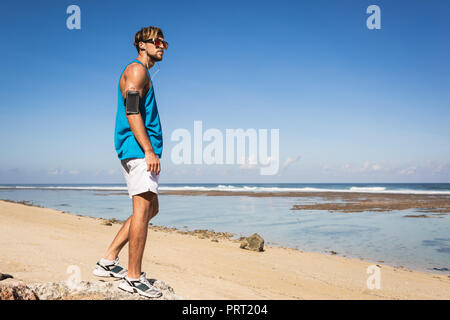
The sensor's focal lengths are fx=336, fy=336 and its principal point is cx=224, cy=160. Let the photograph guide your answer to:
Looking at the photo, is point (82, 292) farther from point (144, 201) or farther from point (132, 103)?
point (132, 103)

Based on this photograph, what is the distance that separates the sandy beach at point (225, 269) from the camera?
387 cm

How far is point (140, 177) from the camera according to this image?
2943 millimetres

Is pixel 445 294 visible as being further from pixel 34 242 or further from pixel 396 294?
pixel 34 242

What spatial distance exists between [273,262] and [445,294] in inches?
114

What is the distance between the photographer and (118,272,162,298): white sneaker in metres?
2.94

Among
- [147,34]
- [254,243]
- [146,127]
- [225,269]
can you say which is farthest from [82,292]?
[254,243]

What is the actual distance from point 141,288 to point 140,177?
0.98 metres

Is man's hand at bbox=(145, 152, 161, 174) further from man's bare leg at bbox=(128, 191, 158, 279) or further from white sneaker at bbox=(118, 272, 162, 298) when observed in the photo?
white sneaker at bbox=(118, 272, 162, 298)

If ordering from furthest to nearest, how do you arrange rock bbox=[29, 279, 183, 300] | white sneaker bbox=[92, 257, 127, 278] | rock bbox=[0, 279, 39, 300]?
white sneaker bbox=[92, 257, 127, 278], rock bbox=[29, 279, 183, 300], rock bbox=[0, 279, 39, 300]

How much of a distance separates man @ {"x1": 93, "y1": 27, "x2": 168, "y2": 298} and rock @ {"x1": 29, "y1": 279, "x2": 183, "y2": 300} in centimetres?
7

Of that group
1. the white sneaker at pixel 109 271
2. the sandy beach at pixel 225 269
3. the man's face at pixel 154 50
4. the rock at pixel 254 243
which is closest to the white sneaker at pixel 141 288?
the sandy beach at pixel 225 269

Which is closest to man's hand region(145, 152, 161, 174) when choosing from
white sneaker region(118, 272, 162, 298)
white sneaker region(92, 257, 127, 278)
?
white sneaker region(118, 272, 162, 298)
